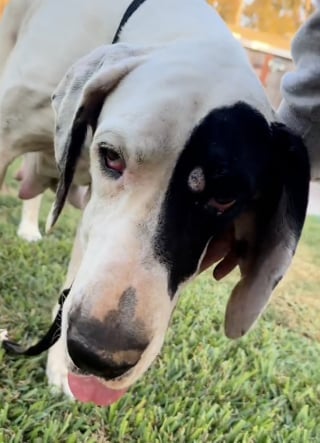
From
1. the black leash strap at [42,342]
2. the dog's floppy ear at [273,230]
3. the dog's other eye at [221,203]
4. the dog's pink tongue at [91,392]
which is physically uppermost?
the dog's other eye at [221,203]

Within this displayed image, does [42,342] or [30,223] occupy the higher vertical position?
[42,342]

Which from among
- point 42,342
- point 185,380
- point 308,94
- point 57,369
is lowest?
point 185,380

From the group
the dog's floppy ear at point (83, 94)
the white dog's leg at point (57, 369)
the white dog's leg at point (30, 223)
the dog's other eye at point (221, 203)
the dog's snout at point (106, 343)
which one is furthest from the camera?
the white dog's leg at point (30, 223)

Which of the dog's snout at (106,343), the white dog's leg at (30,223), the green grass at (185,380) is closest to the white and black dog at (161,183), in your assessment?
the dog's snout at (106,343)

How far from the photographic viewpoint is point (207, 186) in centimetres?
113

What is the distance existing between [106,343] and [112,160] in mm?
334

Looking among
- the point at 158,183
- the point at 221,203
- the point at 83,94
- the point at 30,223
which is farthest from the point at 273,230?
the point at 30,223

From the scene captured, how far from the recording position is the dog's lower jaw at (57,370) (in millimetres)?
1696

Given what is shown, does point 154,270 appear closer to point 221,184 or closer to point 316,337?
point 221,184

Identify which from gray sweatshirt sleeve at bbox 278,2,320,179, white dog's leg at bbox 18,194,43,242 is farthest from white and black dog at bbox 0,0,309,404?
white dog's leg at bbox 18,194,43,242

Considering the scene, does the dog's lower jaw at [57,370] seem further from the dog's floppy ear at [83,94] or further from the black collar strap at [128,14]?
the black collar strap at [128,14]

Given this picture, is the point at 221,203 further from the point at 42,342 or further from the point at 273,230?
the point at 42,342

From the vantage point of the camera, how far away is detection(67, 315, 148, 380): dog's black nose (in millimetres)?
1032

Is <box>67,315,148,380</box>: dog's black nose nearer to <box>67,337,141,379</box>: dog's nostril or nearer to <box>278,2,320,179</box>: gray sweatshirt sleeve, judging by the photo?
<box>67,337,141,379</box>: dog's nostril
